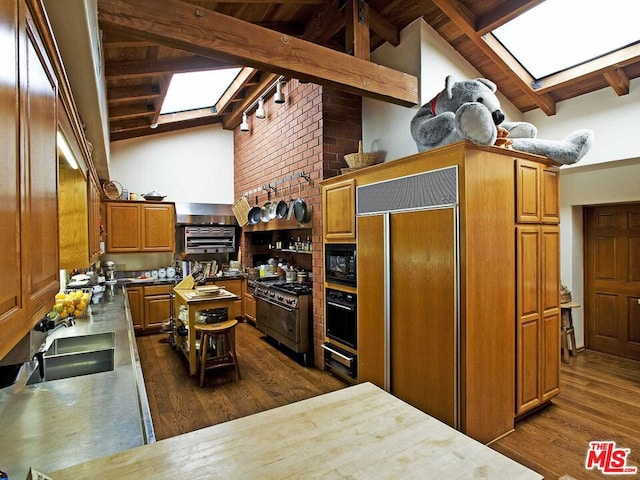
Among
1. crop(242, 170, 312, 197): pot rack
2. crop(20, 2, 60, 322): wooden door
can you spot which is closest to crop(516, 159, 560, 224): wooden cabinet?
crop(242, 170, 312, 197): pot rack

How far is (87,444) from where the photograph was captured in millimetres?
1238

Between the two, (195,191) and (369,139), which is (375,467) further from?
(195,191)

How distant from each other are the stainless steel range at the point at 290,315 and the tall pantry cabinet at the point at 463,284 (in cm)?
113

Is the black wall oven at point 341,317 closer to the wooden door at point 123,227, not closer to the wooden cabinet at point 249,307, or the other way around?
the wooden cabinet at point 249,307

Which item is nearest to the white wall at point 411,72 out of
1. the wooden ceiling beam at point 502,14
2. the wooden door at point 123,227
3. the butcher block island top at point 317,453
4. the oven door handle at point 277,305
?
the wooden ceiling beam at point 502,14

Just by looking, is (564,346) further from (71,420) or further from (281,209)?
(71,420)

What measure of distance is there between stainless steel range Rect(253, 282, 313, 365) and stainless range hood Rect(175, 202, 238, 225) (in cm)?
197

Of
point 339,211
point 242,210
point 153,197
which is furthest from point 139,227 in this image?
point 339,211

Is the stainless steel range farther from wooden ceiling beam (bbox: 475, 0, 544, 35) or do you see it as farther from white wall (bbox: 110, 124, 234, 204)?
wooden ceiling beam (bbox: 475, 0, 544, 35)

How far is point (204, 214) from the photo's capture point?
6.32 metres

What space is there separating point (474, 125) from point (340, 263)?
1821mm

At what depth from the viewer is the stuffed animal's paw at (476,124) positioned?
7.54 feet

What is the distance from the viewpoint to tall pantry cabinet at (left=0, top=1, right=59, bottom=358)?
2.31ft

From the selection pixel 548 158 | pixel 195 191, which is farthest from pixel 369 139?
pixel 195 191
